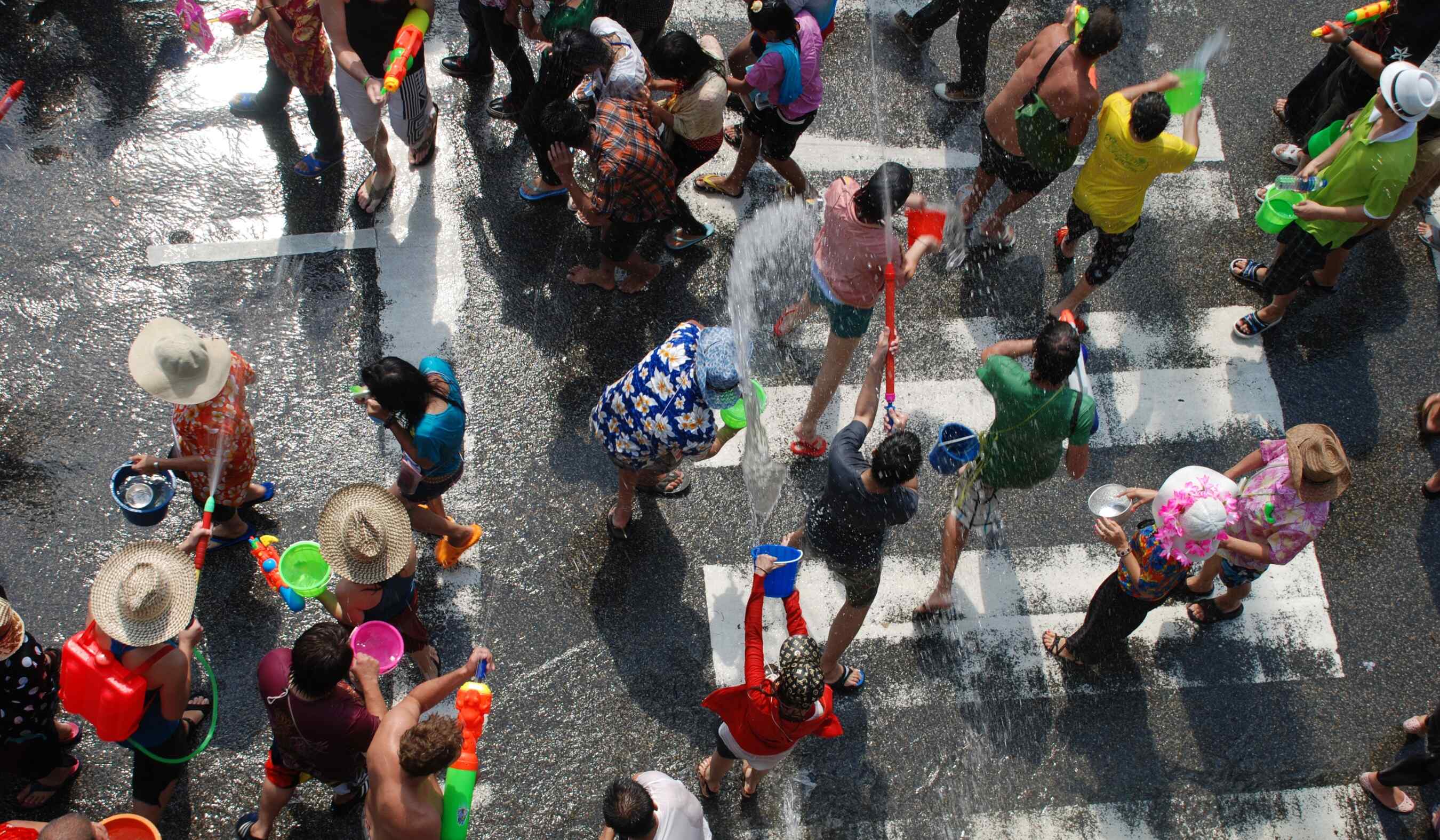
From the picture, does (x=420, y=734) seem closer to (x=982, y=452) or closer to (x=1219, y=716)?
(x=982, y=452)

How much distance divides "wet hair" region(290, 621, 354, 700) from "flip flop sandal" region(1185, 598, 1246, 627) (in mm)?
4590

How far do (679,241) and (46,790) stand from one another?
185 inches

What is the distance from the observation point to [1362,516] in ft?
19.8

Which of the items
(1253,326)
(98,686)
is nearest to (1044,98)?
(1253,326)

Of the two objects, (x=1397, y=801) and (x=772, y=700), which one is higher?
(x=772, y=700)

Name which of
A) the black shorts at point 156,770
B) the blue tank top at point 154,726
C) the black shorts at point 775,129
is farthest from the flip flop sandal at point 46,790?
the black shorts at point 775,129

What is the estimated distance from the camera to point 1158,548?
477 centimetres

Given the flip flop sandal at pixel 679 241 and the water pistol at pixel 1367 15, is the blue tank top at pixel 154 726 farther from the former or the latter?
the water pistol at pixel 1367 15

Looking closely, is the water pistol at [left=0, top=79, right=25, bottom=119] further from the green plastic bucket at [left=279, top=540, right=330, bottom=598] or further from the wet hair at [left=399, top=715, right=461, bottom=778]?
the wet hair at [left=399, top=715, right=461, bottom=778]

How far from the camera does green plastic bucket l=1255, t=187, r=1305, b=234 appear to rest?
631cm

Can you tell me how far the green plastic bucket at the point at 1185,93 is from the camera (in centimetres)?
595

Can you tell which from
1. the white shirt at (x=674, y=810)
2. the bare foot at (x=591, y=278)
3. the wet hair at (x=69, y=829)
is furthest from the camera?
the bare foot at (x=591, y=278)

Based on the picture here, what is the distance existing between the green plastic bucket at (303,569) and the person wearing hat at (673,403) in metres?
1.51

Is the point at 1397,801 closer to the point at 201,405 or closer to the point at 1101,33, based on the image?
the point at 1101,33
